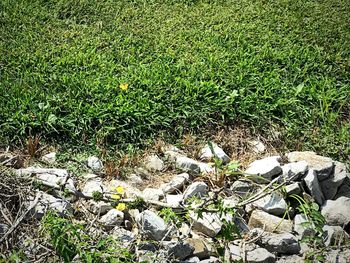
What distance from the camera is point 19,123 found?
11.7 feet

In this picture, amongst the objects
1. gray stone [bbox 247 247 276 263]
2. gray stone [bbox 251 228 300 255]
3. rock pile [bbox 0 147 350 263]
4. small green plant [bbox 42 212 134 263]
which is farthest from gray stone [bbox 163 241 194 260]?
gray stone [bbox 251 228 300 255]

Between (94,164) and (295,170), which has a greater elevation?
(295,170)

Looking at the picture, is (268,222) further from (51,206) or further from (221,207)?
(51,206)

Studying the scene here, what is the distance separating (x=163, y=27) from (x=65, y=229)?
2.96m

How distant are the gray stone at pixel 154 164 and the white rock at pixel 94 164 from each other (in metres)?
0.35

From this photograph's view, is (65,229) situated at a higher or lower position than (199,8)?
lower

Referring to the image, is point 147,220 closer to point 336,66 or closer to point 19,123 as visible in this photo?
point 19,123

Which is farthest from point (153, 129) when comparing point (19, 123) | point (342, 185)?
point (342, 185)

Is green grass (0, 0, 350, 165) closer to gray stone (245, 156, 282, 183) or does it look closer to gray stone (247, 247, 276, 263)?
gray stone (245, 156, 282, 183)

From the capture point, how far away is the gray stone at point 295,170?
341 centimetres

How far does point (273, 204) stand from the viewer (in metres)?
3.27

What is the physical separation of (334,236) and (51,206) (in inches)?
70.7

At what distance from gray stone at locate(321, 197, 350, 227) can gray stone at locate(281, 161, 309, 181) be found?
0.92ft

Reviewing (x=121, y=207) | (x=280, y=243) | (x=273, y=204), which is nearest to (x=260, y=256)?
(x=280, y=243)
